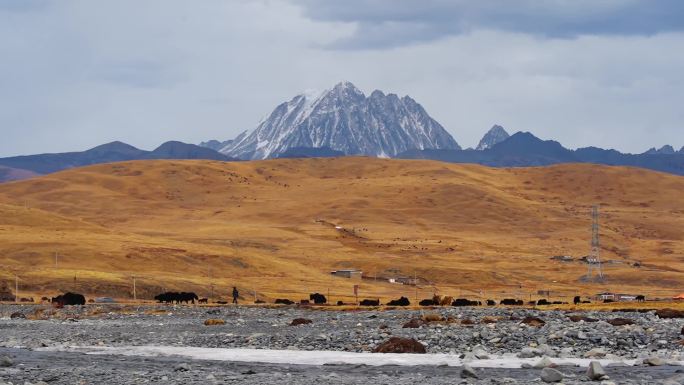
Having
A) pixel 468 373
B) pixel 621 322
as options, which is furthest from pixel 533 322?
pixel 468 373

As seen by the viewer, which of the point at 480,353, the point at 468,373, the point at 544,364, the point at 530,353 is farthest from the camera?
the point at 530,353

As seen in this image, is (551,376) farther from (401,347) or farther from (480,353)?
(401,347)

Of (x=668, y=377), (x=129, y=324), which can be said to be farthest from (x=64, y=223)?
(x=668, y=377)

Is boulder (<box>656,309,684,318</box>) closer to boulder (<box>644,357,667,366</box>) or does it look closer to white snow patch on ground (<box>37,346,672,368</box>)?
white snow patch on ground (<box>37,346,672,368</box>)

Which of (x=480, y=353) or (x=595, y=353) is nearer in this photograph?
(x=595, y=353)

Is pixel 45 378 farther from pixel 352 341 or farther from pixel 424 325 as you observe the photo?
pixel 424 325

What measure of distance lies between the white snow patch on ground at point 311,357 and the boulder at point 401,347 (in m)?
0.85

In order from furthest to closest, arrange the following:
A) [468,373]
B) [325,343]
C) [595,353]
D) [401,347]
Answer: [325,343] < [401,347] < [595,353] < [468,373]

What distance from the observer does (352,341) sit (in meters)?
43.1

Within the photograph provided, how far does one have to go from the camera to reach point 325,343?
4262cm

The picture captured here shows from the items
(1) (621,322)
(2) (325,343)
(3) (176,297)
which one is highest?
(1) (621,322)

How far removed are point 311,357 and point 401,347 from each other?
370 centimetres

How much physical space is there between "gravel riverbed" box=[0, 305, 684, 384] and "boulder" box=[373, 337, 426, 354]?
611 mm

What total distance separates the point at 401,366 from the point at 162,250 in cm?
10294
